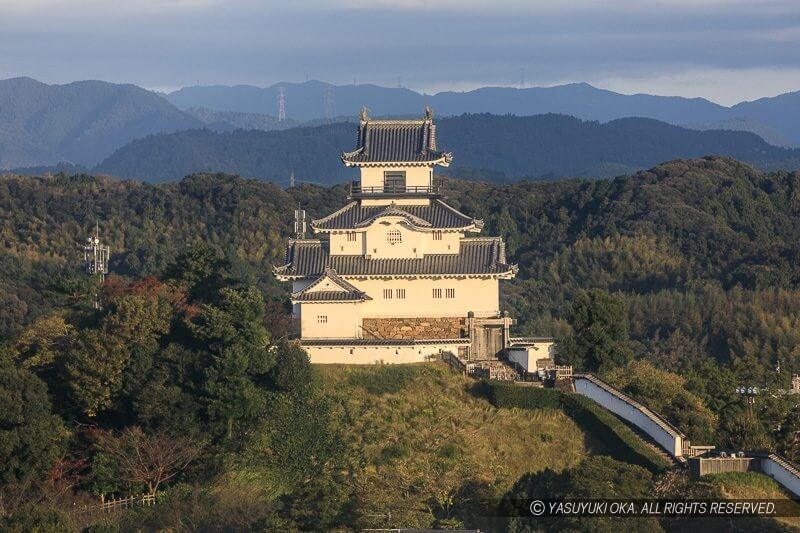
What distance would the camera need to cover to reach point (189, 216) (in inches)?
4505

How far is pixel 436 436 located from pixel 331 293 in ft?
21.4

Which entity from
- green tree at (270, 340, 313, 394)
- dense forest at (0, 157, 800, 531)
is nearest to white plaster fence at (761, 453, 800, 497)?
dense forest at (0, 157, 800, 531)

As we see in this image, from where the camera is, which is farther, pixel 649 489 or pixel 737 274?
pixel 737 274

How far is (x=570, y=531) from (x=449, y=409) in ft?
32.2

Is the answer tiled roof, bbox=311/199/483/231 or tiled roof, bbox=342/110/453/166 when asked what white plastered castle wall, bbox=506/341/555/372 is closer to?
tiled roof, bbox=311/199/483/231

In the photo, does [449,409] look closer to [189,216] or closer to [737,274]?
[737,274]

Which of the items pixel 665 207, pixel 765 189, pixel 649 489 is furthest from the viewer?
pixel 765 189

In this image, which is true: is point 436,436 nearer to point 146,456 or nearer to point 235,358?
point 235,358

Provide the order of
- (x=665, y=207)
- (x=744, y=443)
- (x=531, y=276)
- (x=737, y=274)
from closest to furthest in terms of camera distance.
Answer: (x=744, y=443) < (x=737, y=274) < (x=531, y=276) < (x=665, y=207)

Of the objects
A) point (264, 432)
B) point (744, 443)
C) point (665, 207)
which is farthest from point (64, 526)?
point (665, 207)

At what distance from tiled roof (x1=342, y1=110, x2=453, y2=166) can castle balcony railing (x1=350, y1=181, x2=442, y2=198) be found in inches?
29.8

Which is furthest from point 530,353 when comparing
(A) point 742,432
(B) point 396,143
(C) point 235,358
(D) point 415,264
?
(C) point 235,358

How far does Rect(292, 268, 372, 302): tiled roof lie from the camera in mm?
46438

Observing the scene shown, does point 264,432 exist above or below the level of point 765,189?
below
